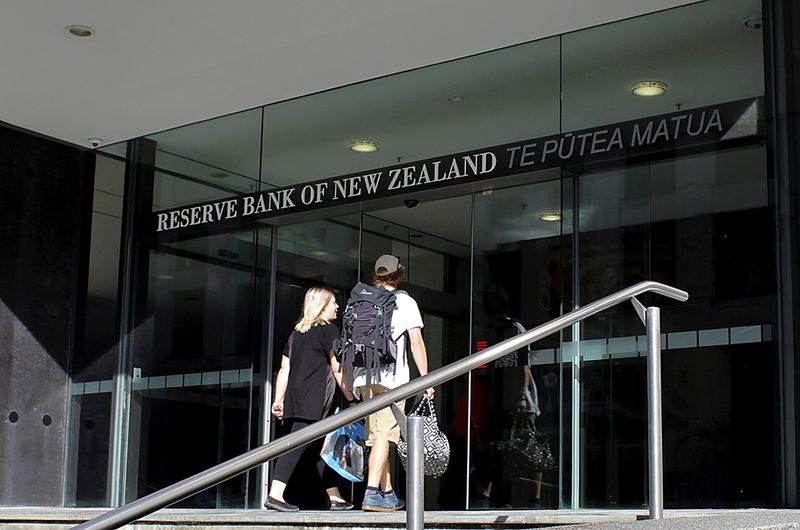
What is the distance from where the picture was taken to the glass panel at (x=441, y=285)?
8.55 meters

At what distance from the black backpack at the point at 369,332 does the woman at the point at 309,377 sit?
24cm

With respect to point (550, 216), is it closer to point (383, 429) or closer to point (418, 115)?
point (418, 115)

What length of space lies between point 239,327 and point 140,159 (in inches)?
94.1

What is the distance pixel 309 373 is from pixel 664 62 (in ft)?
11.6

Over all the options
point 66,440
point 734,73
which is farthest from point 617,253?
point 66,440

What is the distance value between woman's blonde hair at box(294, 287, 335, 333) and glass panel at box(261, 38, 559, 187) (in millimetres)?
1647

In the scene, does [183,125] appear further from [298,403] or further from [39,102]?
[298,403]

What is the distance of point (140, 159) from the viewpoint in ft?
38.3

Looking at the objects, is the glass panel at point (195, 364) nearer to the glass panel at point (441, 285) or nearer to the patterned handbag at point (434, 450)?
the glass panel at point (441, 285)

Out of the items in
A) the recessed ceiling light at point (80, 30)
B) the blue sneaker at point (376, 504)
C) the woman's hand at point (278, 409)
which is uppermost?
the recessed ceiling light at point (80, 30)

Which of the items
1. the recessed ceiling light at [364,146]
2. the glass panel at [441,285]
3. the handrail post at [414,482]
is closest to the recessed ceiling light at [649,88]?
the glass panel at [441,285]

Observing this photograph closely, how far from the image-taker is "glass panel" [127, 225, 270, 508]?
410 inches

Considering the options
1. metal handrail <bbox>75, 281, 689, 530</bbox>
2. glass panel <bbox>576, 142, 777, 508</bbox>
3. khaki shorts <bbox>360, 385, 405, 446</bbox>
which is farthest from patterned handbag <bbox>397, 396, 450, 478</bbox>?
metal handrail <bbox>75, 281, 689, 530</bbox>

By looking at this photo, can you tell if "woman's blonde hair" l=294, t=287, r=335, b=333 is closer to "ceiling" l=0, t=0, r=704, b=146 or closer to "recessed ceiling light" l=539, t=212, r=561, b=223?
"recessed ceiling light" l=539, t=212, r=561, b=223
